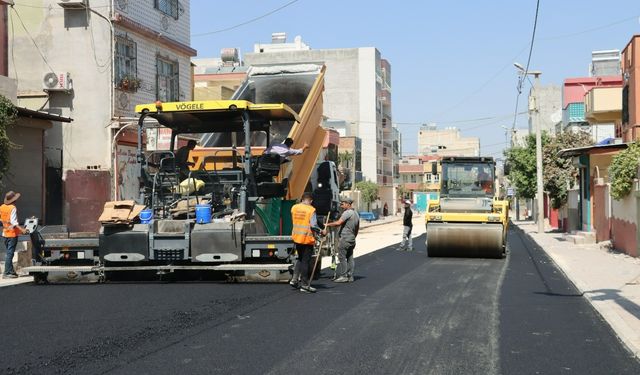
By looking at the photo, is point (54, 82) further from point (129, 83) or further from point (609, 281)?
point (609, 281)

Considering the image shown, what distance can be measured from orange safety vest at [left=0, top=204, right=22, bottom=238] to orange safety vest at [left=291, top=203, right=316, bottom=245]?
5.46 meters

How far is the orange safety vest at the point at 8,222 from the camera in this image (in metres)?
13.8

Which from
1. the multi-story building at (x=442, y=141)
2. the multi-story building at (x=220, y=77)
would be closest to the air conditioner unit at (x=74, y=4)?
the multi-story building at (x=220, y=77)

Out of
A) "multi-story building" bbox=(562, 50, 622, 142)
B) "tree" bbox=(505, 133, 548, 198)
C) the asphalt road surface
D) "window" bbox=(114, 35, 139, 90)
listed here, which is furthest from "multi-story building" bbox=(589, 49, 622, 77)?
the asphalt road surface

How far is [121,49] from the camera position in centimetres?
2495

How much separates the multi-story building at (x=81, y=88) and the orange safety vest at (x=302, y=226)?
1314cm

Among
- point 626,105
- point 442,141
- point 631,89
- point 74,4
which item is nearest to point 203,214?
point 74,4

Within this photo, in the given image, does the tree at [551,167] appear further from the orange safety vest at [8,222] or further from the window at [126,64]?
the orange safety vest at [8,222]

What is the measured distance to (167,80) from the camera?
28.3m

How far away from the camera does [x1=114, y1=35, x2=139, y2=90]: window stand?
2464 centimetres

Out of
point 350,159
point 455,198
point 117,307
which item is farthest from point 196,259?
point 350,159

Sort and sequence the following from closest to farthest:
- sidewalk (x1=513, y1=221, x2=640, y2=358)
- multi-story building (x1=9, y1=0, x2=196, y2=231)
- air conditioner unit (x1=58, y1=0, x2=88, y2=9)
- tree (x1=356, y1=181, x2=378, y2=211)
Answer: sidewalk (x1=513, y1=221, x2=640, y2=358), air conditioner unit (x1=58, y1=0, x2=88, y2=9), multi-story building (x1=9, y1=0, x2=196, y2=231), tree (x1=356, y1=181, x2=378, y2=211)

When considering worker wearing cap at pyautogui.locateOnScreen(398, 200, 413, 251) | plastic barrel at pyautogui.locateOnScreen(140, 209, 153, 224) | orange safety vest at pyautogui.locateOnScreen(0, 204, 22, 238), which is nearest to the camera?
plastic barrel at pyautogui.locateOnScreen(140, 209, 153, 224)

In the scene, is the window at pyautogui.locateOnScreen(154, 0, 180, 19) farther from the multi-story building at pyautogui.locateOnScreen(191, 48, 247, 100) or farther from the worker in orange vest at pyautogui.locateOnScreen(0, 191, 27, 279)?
the worker in orange vest at pyautogui.locateOnScreen(0, 191, 27, 279)
